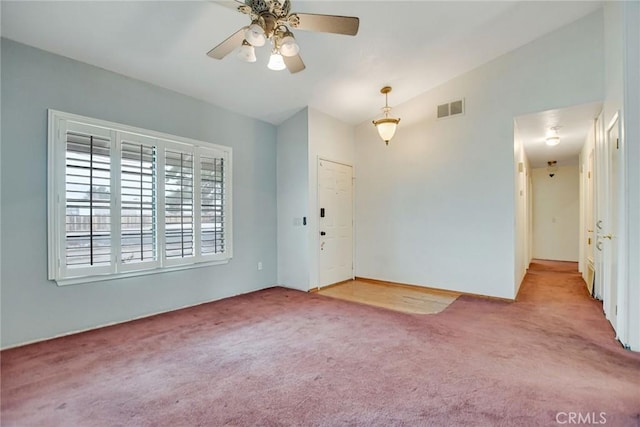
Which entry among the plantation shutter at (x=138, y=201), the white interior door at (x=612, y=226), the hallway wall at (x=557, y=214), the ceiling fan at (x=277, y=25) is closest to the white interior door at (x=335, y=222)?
the plantation shutter at (x=138, y=201)

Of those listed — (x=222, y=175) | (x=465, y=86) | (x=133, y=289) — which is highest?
(x=465, y=86)

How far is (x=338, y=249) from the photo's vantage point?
5.43m

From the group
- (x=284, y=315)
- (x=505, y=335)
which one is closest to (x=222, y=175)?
(x=284, y=315)

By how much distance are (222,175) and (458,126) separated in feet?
12.0

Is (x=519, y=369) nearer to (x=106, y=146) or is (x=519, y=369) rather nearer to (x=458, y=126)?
(x=458, y=126)

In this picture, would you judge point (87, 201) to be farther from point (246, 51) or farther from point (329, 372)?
point (329, 372)

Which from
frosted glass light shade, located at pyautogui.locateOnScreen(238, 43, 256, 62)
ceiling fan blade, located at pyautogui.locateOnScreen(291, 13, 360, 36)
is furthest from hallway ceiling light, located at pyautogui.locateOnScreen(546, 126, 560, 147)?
frosted glass light shade, located at pyautogui.locateOnScreen(238, 43, 256, 62)

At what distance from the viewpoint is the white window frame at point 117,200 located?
9.64 feet

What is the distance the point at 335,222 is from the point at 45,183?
3.84 m

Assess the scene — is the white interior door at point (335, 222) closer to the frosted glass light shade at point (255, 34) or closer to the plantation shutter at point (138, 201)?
the plantation shutter at point (138, 201)

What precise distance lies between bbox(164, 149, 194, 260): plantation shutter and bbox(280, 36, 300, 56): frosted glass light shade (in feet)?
7.57

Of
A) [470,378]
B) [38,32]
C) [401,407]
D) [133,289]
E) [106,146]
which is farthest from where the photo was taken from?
[133,289]

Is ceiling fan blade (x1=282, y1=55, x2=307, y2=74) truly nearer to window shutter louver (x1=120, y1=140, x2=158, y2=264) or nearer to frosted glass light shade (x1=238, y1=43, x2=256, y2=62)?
frosted glass light shade (x1=238, y1=43, x2=256, y2=62)

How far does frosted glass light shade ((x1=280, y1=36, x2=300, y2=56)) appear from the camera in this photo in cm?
221
